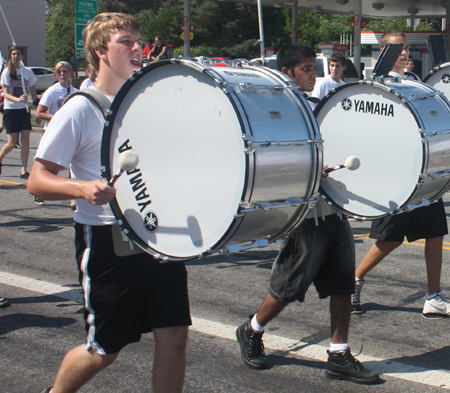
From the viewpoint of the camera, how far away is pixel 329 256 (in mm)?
3697

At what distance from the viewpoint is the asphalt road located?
361 centimetres

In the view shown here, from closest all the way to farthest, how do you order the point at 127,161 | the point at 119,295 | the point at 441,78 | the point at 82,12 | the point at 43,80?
the point at 127,161, the point at 119,295, the point at 441,78, the point at 82,12, the point at 43,80

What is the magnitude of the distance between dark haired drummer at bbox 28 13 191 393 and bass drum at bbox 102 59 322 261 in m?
0.09

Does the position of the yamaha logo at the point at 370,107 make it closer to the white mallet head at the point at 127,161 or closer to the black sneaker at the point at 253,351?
the black sneaker at the point at 253,351

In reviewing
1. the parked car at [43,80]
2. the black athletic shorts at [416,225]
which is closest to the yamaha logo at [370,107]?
the black athletic shorts at [416,225]

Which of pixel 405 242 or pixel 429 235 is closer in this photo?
pixel 429 235

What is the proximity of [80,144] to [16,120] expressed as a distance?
7.94 metres

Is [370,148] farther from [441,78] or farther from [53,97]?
[53,97]

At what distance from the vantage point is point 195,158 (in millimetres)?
2793

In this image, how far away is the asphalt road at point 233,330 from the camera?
361 cm

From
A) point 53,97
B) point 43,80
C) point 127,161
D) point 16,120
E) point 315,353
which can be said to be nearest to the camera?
point 127,161

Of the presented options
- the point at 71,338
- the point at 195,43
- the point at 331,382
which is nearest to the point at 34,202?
the point at 71,338

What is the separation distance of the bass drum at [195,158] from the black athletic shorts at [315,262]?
28.8 inches

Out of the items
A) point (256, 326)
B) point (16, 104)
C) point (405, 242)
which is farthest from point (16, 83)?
point (256, 326)
